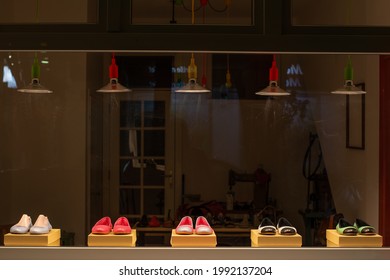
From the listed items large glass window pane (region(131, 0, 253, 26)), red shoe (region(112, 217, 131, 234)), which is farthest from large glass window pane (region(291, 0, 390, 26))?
red shoe (region(112, 217, 131, 234))

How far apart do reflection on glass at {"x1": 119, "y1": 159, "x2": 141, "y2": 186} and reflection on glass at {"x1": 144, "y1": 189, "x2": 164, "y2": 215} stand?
126 mm

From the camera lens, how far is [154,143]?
492 centimetres

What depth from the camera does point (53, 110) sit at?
5082 millimetres

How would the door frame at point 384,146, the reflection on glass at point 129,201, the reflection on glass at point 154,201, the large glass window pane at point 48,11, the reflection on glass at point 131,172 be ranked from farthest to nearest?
the reflection on glass at point 131,172 < the reflection on glass at point 154,201 < the reflection on glass at point 129,201 < the door frame at point 384,146 < the large glass window pane at point 48,11

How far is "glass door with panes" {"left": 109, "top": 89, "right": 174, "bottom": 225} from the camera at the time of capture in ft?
15.8

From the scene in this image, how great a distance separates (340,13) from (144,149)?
2.35 m

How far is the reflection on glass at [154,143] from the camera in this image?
4.90 m

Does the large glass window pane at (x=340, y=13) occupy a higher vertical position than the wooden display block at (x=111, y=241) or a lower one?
higher

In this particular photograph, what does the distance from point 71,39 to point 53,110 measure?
2491 mm

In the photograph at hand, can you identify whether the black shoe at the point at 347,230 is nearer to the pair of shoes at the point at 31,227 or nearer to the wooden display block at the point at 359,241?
the wooden display block at the point at 359,241

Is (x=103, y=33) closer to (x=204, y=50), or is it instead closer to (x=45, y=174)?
(x=204, y=50)

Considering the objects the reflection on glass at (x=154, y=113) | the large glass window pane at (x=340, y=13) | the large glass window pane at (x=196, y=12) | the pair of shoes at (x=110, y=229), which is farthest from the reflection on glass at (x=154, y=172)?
the large glass window pane at (x=340, y=13)

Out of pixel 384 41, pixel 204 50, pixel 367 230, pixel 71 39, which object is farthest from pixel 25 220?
pixel 384 41

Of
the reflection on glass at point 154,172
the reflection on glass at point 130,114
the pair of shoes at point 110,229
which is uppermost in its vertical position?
the reflection on glass at point 130,114
